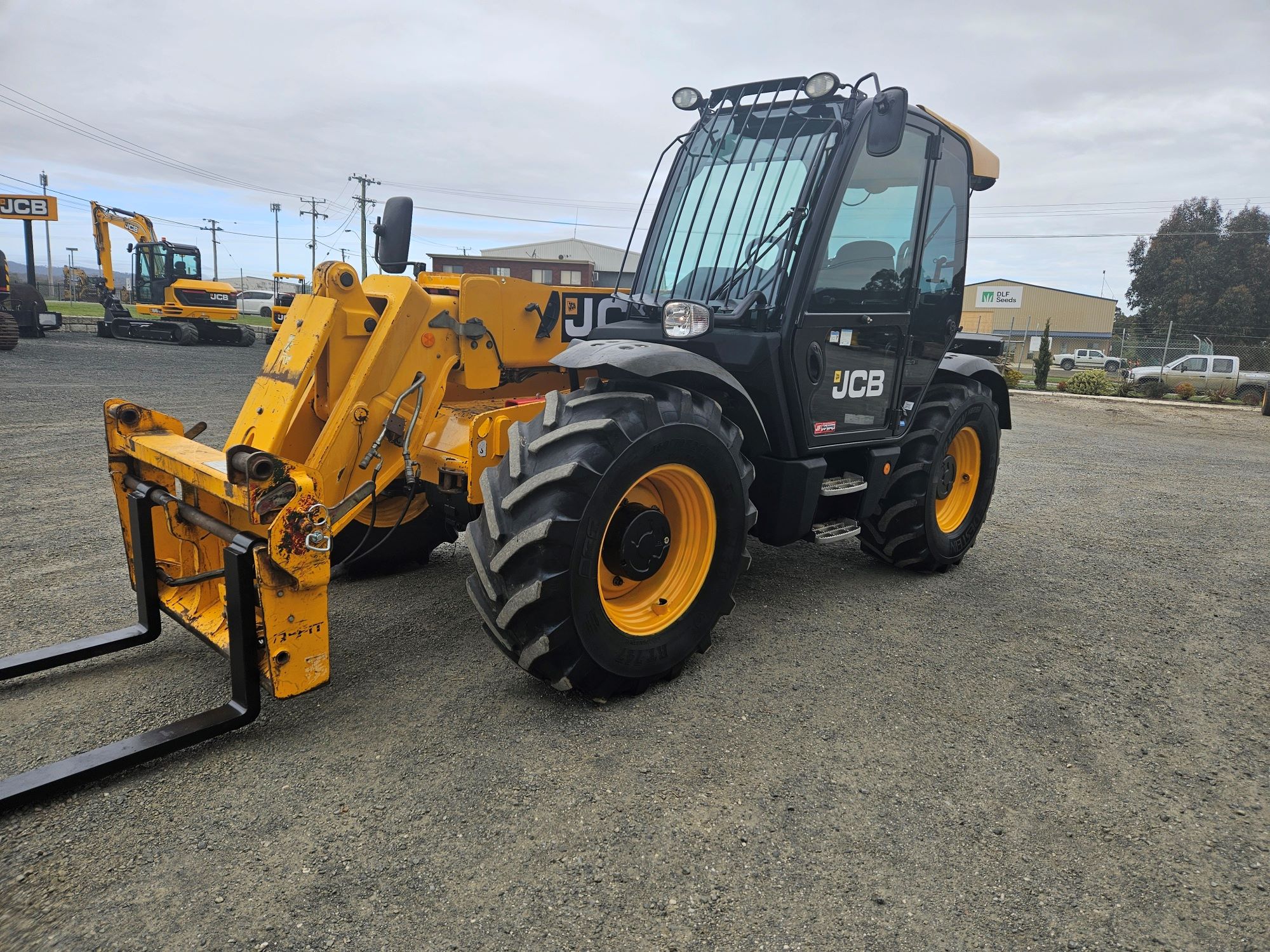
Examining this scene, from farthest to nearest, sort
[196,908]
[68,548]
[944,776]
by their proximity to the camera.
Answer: [68,548], [944,776], [196,908]

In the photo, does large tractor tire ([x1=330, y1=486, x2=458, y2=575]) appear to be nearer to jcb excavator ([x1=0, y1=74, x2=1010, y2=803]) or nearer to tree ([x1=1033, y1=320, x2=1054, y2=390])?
jcb excavator ([x1=0, y1=74, x2=1010, y2=803])

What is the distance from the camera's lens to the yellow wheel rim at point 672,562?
3.39m

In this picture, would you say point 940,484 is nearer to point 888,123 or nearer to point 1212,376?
point 888,123

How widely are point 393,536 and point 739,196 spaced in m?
2.62

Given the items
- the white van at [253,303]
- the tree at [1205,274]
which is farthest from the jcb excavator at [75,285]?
the tree at [1205,274]

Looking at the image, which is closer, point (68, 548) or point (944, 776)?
point (944, 776)

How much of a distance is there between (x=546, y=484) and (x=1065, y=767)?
2167 millimetres

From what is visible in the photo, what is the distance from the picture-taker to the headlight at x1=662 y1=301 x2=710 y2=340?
3656 mm

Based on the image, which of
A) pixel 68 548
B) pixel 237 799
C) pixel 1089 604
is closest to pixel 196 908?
pixel 237 799

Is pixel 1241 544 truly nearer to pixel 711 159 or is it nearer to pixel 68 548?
pixel 711 159

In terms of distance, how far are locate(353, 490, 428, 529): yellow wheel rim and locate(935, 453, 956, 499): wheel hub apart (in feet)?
10.3

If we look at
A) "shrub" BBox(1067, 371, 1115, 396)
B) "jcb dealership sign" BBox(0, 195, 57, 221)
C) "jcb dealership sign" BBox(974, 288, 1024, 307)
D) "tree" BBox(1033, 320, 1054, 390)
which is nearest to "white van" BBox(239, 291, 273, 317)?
"jcb dealership sign" BBox(0, 195, 57, 221)

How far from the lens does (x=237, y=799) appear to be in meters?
2.54

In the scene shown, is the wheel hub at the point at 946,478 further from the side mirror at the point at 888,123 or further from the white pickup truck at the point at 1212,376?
the white pickup truck at the point at 1212,376
